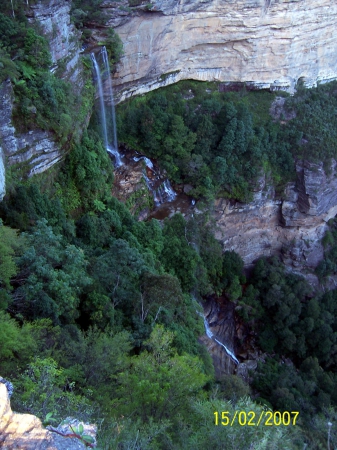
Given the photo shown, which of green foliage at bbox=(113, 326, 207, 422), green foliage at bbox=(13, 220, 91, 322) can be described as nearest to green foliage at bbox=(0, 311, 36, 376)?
green foliage at bbox=(13, 220, 91, 322)

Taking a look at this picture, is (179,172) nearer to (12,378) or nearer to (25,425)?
(12,378)

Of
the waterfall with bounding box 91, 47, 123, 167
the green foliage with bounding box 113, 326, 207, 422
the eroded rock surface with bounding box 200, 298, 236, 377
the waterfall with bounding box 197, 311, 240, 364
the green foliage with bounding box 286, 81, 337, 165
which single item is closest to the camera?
the green foliage with bounding box 113, 326, 207, 422

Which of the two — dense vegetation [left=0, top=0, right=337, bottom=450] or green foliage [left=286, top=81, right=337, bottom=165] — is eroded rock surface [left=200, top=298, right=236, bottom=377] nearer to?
dense vegetation [left=0, top=0, right=337, bottom=450]

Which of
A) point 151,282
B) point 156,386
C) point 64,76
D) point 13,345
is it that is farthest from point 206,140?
point 13,345

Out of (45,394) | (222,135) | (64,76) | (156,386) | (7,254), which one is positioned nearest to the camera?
(45,394)

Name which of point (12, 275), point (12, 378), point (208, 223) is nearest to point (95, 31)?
point (208, 223)
